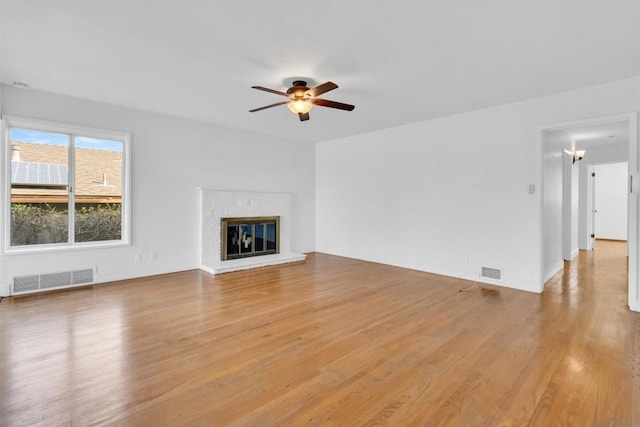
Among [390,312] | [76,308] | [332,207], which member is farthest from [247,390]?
[332,207]

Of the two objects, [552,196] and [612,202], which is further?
[612,202]

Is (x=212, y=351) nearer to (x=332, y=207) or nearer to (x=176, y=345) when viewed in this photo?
(x=176, y=345)

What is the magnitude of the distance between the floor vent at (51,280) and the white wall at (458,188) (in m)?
4.55

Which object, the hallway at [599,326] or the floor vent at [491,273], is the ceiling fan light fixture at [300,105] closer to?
the hallway at [599,326]

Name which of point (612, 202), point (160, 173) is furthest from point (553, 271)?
point (160, 173)

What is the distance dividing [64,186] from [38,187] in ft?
0.91

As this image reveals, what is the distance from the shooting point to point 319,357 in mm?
2455

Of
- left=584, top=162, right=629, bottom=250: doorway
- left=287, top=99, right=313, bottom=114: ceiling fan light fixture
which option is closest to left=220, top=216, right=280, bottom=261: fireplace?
left=287, top=99, right=313, bottom=114: ceiling fan light fixture

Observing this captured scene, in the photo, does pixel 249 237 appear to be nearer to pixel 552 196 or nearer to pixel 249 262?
pixel 249 262

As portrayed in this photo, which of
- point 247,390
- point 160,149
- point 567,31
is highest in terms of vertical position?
point 567,31

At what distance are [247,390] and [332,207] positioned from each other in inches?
209

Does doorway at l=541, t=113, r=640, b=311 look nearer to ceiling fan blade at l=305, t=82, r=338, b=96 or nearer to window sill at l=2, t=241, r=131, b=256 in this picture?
ceiling fan blade at l=305, t=82, r=338, b=96

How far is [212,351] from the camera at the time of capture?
2.55 meters

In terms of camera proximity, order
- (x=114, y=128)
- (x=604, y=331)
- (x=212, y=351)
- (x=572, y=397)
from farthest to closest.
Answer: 1. (x=114, y=128)
2. (x=604, y=331)
3. (x=212, y=351)
4. (x=572, y=397)
